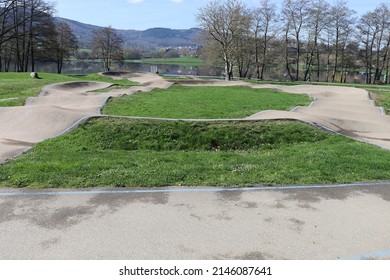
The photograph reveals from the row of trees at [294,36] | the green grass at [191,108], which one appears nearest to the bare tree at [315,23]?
the row of trees at [294,36]

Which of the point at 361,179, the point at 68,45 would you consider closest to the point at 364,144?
the point at 361,179

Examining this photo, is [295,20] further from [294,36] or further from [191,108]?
[191,108]

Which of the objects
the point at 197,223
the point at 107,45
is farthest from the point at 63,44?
the point at 197,223

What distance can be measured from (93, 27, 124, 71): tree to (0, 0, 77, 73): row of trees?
718 centimetres

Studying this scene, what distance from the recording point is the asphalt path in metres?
3.95

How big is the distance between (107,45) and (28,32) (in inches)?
663

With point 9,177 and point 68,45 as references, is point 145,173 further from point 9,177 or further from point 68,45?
point 68,45

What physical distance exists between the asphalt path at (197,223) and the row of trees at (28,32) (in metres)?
43.7

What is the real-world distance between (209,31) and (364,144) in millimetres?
34938

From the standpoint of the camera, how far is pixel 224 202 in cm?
540

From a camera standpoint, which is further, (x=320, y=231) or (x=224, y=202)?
(x=224, y=202)

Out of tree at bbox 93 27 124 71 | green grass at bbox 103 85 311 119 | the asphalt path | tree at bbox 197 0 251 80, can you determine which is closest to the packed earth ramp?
green grass at bbox 103 85 311 119

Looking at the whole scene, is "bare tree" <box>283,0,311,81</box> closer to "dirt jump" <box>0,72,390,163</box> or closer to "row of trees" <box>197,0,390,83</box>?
"row of trees" <box>197,0,390,83</box>
